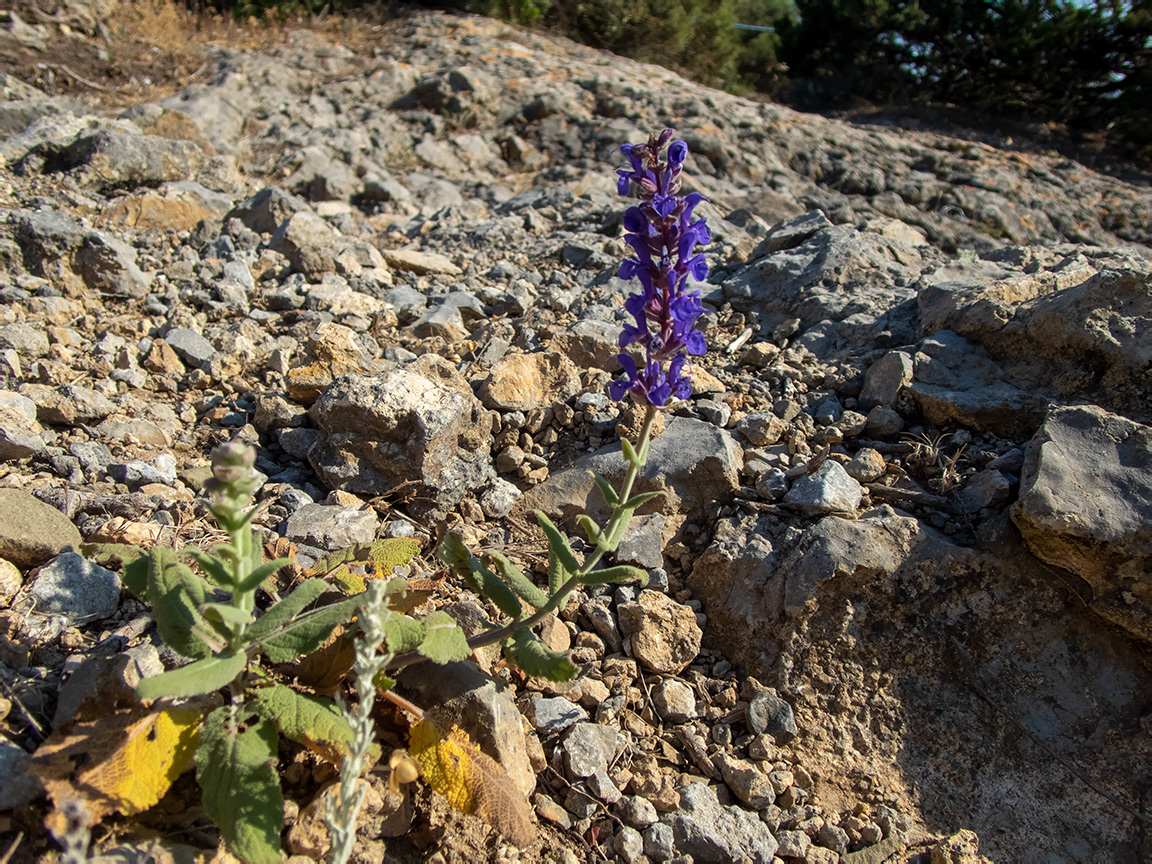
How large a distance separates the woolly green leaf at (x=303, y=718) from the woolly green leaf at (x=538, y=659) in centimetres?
56

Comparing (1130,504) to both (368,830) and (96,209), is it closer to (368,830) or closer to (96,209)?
(368,830)

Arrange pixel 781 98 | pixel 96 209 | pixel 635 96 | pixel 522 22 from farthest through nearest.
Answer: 1. pixel 781 98
2. pixel 522 22
3. pixel 635 96
4. pixel 96 209

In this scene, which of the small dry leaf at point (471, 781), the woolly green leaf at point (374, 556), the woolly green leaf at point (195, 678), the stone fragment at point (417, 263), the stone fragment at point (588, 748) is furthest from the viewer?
the stone fragment at point (417, 263)

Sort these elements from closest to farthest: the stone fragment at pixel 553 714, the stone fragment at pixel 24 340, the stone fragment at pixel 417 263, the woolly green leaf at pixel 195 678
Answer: the woolly green leaf at pixel 195 678, the stone fragment at pixel 553 714, the stone fragment at pixel 24 340, the stone fragment at pixel 417 263

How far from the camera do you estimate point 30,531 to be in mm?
2471

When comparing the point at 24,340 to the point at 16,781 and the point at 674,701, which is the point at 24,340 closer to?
the point at 16,781

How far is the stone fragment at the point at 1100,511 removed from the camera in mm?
2570

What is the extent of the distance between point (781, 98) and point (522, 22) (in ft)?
22.1

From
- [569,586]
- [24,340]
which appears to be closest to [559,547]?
[569,586]

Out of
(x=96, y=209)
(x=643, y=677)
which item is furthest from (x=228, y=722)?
(x=96, y=209)

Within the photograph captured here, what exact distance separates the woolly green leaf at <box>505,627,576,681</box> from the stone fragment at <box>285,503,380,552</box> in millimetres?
919

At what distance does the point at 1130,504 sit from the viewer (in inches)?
103

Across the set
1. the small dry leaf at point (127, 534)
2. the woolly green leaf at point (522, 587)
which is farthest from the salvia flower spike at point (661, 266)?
the small dry leaf at point (127, 534)

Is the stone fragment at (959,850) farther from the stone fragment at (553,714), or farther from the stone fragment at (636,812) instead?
the stone fragment at (553,714)
